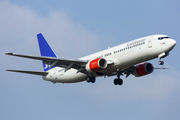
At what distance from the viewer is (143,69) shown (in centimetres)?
4866

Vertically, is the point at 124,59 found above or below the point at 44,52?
below

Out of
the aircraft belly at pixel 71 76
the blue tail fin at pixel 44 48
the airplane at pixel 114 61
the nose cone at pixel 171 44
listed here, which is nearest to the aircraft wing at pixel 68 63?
the airplane at pixel 114 61

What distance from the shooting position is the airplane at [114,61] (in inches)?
1636

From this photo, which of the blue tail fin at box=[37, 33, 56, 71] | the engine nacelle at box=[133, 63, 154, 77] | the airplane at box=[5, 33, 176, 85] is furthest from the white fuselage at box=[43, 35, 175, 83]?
the blue tail fin at box=[37, 33, 56, 71]

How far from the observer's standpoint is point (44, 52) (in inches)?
2190

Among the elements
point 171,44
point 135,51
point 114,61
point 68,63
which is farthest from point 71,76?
point 171,44

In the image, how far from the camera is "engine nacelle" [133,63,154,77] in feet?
160

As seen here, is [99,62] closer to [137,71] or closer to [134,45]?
[134,45]

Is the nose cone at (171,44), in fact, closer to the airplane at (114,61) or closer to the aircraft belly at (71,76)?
the airplane at (114,61)

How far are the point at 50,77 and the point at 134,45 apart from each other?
47.5 ft

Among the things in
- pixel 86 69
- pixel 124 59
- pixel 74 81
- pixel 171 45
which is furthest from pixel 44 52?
pixel 171 45

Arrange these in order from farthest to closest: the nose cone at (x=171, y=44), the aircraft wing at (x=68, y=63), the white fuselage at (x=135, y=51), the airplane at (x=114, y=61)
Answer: the aircraft wing at (x=68, y=63)
the airplane at (x=114, y=61)
the white fuselage at (x=135, y=51)
the nose cone at (x=171, y=44)

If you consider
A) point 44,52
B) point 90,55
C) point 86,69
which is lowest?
point 86,69

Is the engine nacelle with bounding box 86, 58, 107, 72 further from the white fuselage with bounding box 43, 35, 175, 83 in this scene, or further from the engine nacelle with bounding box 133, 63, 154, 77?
the engine nacelle with bounding box 133, 63, 154, 77
